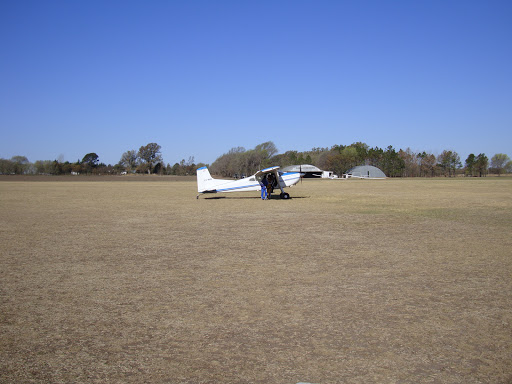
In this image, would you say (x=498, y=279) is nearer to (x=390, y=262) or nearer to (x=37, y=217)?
(x=390, y=262)

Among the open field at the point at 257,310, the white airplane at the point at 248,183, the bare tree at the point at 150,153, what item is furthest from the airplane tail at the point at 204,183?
the bare tree at the point at 150,153

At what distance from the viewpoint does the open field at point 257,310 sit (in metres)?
3.18

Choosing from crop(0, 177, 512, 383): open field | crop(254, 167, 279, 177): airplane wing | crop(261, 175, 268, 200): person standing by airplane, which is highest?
crop(254, 167, 279, 177): airplane wing

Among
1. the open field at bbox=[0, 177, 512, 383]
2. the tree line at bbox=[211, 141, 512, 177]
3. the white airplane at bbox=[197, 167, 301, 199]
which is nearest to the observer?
the open field at bbox=[0, 177, 512, 383]

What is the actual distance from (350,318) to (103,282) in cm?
356

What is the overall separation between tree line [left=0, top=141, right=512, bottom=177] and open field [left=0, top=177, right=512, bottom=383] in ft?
Result: 310

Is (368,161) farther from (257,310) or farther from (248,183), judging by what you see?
(257,310)

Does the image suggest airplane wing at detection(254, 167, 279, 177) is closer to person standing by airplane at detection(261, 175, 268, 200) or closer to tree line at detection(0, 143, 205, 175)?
person standing by airplane at detection(261, 175, 268, 200)

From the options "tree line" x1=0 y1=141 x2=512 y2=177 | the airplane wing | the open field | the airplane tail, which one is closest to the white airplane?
the airplane tail

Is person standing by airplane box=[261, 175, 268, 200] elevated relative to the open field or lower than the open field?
elevated

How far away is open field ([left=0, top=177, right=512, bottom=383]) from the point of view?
3.18 m

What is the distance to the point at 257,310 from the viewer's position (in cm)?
446

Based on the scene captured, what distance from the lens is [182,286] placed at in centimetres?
546

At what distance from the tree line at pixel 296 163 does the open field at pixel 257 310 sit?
94.4 m
